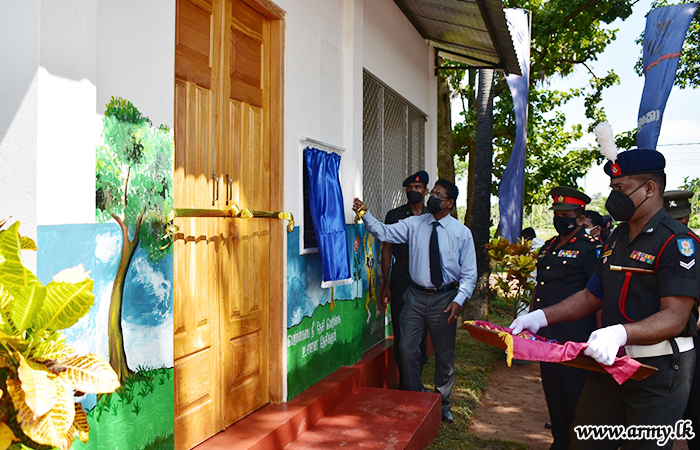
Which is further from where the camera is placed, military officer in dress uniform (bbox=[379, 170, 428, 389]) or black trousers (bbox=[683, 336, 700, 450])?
military officer in dress uniform (bbox=[379, 170, 428, 389])

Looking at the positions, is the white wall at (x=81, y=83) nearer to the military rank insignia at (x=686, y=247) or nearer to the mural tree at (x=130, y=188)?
the mural tree at (x=130, y=188)

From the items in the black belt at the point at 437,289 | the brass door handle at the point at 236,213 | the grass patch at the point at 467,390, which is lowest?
the grass patch at the point at 467,390

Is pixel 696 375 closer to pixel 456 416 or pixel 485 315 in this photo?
pixel 456 416

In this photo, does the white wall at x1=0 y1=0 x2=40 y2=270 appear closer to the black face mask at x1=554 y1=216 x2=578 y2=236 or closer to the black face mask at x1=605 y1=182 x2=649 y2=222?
the black face mask at x1=605 y1=182 x2=649 y2=222

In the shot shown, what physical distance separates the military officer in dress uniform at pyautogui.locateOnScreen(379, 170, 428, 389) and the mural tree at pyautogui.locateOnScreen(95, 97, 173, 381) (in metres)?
3.42

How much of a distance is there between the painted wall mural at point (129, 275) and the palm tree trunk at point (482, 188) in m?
7.30

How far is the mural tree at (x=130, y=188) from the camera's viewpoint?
9.02 ft

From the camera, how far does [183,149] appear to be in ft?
11.3

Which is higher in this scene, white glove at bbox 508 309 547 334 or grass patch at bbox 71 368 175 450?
white glove at bbox 508 309 547 334

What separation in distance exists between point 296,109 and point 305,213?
0.84 m

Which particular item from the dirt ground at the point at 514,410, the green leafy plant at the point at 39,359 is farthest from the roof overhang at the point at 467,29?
the green leafy plant at the point at 39,359

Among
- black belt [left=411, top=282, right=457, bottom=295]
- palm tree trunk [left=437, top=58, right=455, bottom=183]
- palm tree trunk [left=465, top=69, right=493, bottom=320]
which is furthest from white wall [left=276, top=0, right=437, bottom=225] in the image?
palm tree trunk [left=437, top=58, right=455, bottom=183]

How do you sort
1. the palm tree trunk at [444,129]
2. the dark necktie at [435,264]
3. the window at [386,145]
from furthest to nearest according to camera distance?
the palm tree trunk at [444,129] → the window at [386,145] → the dark necktie at [435,264]

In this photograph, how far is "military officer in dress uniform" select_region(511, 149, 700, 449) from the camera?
2.95m
